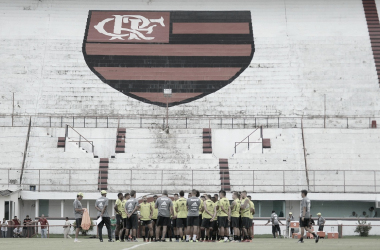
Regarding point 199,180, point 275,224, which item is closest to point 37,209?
point 199,180

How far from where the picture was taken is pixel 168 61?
41.1m

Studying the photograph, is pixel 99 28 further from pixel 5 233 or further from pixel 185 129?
pixel 5 233

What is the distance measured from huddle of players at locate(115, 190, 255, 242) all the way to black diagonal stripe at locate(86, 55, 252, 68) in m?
19.9

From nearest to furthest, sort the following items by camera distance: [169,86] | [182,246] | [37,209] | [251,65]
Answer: [182,246]
[37,209]
[169,86]
[251,65]

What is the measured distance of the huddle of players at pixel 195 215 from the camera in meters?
20.9

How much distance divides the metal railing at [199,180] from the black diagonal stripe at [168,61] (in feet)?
33.6

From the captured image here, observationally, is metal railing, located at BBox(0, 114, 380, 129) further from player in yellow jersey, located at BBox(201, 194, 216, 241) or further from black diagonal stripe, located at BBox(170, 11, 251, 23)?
player in yellow jersey, located at BBox(201, 194, 216, 241)

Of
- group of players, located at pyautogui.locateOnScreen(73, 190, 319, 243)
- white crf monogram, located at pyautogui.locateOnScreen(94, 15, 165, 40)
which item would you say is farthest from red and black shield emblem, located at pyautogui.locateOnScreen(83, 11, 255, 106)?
group of players, located at pyautogui.locateOnScreen(73, 190, 319, 243)

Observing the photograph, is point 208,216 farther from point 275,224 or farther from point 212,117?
point 212,117

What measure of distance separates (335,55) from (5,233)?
22.1 metres

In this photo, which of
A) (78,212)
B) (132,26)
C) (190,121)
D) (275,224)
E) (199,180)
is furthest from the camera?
(132,26)

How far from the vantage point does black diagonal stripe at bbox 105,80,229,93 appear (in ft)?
130

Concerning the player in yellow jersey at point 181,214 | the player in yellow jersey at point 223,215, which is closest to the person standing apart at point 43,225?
the player in yellow jersey at point 181,214

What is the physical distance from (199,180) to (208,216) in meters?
10.3
